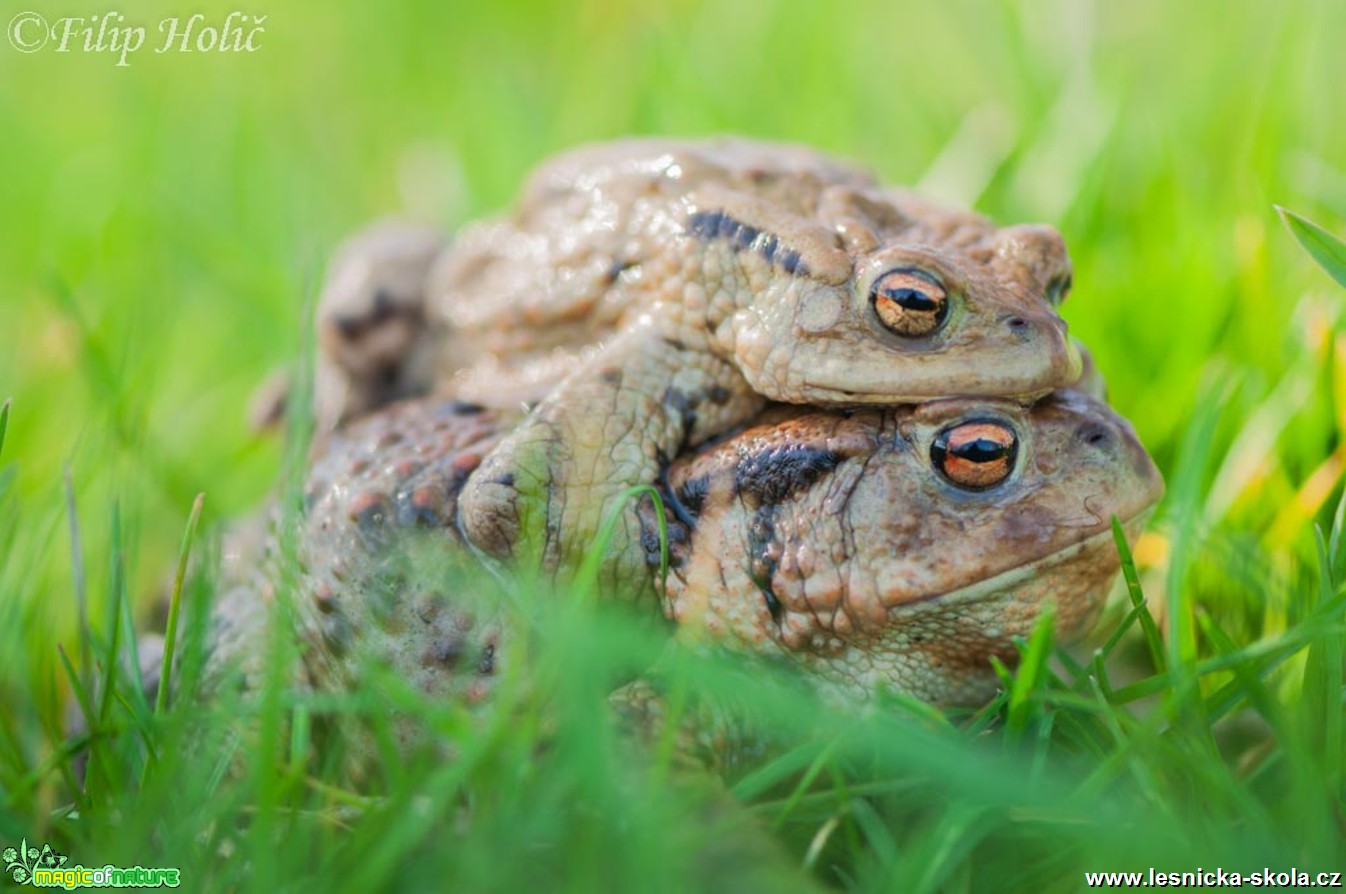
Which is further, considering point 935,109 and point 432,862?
point 935,109

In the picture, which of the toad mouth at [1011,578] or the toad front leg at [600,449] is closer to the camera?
the toad mouth at [1011,578]

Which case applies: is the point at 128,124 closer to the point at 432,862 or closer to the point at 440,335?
the point at 440,335

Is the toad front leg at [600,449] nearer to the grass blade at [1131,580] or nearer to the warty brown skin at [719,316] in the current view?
the warty brown skin at [719,316]

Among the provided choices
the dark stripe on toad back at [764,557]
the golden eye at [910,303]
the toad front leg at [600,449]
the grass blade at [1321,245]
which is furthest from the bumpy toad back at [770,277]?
the grass blade at [1321,245]

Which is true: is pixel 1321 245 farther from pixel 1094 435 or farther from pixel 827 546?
pixel 827 546

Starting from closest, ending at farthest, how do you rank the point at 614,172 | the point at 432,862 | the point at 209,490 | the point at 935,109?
1. the point at 432,862
2. the point at 614,172
3. the point at 209,490
4. the point at 935,109

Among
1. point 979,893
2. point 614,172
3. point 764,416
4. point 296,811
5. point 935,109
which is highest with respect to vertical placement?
point 935,109

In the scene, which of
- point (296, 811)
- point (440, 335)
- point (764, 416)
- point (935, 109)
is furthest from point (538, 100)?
point (296, 811)
